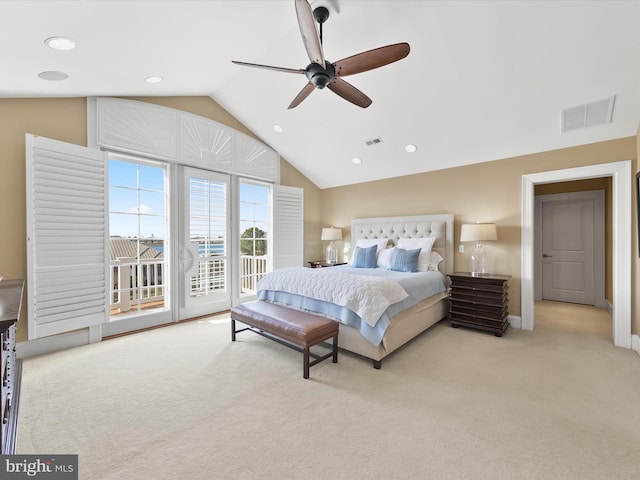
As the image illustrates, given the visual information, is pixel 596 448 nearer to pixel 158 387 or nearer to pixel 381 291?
pixel 381 291

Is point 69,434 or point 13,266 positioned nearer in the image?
point 69,434

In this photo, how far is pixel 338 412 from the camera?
6.94 ft

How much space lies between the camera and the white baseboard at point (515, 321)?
398cm

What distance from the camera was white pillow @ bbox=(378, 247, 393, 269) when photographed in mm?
4633

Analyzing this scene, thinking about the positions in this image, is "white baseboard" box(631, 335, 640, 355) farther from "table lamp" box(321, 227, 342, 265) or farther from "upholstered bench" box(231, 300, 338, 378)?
"table lamp" box(321, 227, 342, 265)

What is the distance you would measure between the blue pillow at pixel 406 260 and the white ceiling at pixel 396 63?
5.19 feet

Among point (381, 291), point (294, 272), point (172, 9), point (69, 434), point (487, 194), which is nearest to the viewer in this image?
point (69, 434)

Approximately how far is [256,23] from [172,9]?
0.80 metres

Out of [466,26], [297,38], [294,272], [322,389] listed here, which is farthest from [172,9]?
[322,389]

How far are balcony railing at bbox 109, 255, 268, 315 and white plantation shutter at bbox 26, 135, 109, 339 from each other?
2.02 feet

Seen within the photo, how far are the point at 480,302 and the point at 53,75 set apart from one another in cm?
524

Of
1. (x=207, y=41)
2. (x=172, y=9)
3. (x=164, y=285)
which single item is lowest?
(x=164, y=285)

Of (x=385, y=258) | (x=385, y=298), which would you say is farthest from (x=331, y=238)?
(x=385, y=298)

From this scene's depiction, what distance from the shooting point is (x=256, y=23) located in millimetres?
2766
